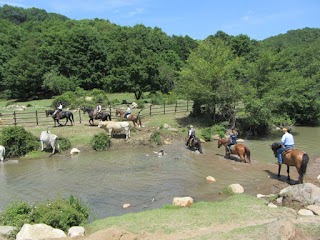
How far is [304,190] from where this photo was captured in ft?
41.4

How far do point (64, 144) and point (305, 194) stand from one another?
1552cm

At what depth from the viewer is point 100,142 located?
22953 mm

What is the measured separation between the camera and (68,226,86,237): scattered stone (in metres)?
10.0

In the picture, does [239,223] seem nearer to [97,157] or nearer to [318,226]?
[318,226]

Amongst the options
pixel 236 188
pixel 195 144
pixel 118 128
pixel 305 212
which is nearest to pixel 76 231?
pixel 236 188

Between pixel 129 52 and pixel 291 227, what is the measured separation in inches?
1641

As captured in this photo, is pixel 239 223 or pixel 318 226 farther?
pixel 239 223

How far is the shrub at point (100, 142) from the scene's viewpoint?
2295 cm

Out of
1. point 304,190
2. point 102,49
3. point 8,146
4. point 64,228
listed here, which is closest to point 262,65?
point 304,190

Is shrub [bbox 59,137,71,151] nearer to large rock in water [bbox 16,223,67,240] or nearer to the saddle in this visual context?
large rock in water [bbox 16,223,67,240]

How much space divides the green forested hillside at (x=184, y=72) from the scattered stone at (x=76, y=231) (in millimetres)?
19476

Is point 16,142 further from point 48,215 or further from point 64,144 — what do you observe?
point 48,215

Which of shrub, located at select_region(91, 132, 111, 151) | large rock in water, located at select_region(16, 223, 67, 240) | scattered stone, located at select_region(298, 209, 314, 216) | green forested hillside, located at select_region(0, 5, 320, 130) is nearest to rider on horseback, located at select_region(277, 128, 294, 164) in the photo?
scattered stone, located at select_region(298, 209, 314, 216)

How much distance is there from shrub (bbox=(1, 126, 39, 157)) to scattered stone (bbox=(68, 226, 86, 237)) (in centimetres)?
1292
